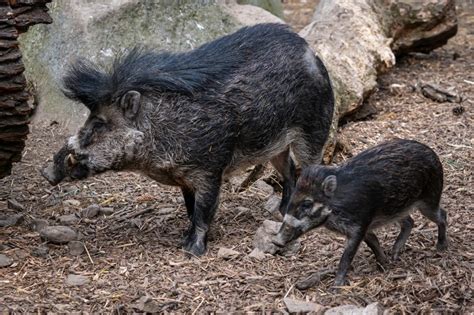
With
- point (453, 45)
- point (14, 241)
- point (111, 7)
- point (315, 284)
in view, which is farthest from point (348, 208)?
point (453, 45)

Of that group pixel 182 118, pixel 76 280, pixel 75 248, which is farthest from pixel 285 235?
pixel 75 248

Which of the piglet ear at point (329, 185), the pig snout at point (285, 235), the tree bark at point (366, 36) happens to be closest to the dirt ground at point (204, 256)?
the pig snout at point (285, 235)

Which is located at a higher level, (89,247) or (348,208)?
(348,208)

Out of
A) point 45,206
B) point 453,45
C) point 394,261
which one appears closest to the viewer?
point 394,261

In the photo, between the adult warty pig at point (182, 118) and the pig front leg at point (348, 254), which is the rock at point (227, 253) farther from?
the pig front leg at point (348, 254)

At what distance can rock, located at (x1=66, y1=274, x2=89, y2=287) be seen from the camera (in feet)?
18.4

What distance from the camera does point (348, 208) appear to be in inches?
207

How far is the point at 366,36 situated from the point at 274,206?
9.04ft

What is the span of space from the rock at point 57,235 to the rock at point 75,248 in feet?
0.35

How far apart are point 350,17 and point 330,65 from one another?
3.11 feet

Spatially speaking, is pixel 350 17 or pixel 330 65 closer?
pixel 330 65

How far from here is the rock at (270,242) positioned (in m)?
5.97

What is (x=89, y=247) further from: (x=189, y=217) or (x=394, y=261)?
(x=394, y=261)

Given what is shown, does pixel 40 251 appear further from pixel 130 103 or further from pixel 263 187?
pixel 263 187
